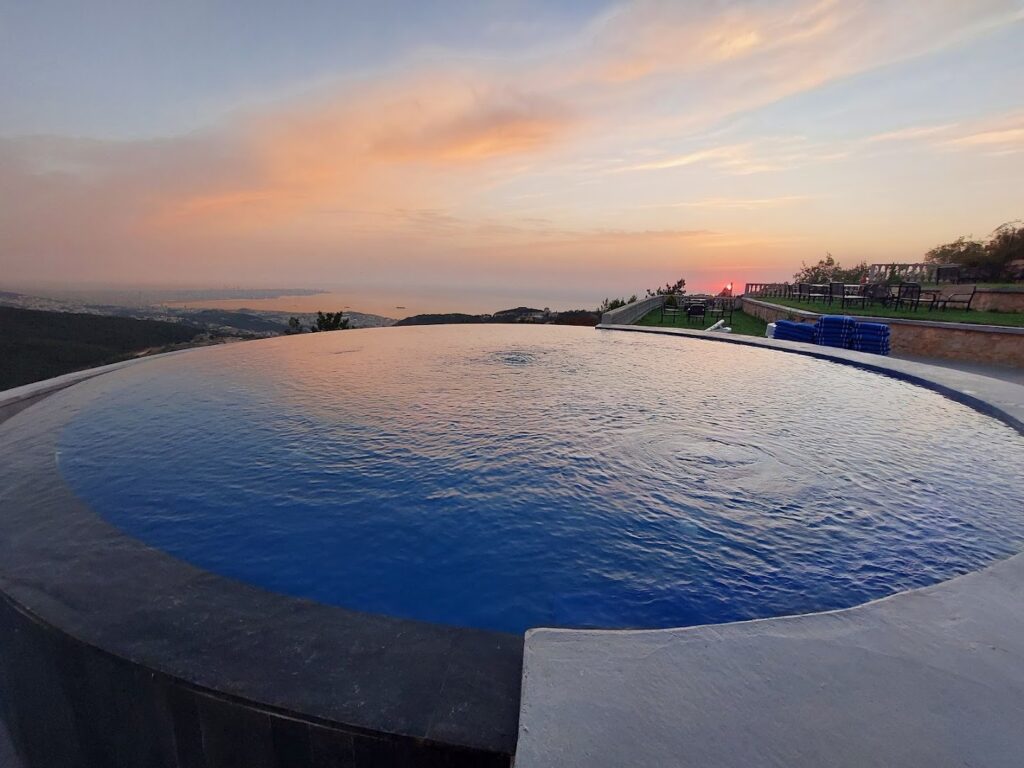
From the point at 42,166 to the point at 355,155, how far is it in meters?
14.8

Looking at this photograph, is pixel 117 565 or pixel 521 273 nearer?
pixel 117 565

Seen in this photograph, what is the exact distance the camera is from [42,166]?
1905 centimetres

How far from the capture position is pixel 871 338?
10.6 meters

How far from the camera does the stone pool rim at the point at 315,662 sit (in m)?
1.63

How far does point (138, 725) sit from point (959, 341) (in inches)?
588

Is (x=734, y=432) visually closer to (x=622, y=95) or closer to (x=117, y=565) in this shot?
(x=117, y=565)

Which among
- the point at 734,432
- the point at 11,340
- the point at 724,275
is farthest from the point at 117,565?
the point at 11,340

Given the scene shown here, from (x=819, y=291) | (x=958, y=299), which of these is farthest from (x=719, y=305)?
(x=958, y=299)

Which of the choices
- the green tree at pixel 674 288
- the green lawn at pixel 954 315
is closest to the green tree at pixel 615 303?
the green tree at pixel 674 288

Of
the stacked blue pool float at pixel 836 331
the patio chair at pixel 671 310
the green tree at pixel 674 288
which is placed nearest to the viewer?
the stacked blue pool float at pixel 836 331

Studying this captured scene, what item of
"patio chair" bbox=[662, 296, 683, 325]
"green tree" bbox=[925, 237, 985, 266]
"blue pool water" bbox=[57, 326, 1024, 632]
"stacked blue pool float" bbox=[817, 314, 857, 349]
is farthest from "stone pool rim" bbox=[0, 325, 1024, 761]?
"green tree" bbox=[925, 237, 985, 266]

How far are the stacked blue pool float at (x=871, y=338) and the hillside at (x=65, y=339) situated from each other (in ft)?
85.4

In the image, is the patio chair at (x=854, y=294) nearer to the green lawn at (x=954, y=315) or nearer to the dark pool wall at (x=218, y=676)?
the green lawn at (x=954, y=315)

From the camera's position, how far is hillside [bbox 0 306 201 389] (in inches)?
901
